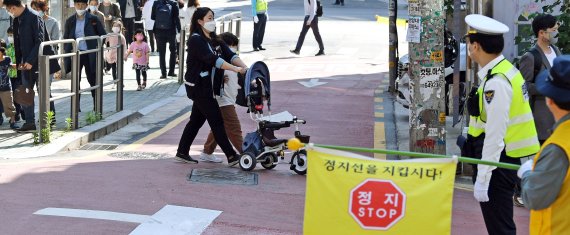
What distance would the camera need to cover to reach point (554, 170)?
493 centimetres

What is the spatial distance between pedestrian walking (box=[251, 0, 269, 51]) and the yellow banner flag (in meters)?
20.7

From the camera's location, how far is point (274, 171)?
11461 mm

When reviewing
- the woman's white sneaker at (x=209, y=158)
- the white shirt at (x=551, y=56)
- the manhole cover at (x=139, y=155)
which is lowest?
the manhole cover at (x=139, y=155)

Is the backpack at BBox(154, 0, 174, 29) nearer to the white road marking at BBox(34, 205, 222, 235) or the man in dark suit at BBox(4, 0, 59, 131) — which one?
the man in dark suit at BBox(4, 0, 59, 131)

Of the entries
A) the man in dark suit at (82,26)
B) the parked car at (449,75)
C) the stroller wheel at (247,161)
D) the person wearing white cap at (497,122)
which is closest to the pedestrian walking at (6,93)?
the man in dark suit at (82,26)

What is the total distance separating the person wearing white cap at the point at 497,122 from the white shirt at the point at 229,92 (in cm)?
511

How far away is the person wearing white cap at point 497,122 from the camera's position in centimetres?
661

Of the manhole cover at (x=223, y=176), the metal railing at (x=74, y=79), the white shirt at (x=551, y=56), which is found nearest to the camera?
the white shirt at (x=551, y=56)

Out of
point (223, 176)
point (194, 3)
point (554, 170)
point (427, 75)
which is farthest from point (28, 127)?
point (554, 170)

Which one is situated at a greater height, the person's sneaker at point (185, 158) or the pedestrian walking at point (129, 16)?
the pedestrian walking at point (129, 16)

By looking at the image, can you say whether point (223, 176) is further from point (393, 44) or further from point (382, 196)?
point (393, 44)

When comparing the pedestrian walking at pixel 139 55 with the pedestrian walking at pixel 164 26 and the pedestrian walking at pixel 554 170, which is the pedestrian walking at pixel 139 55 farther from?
the pedestrian walking at pixel 554 170

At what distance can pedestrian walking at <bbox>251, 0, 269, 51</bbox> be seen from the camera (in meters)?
26.3

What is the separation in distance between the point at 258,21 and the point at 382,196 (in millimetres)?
21169
